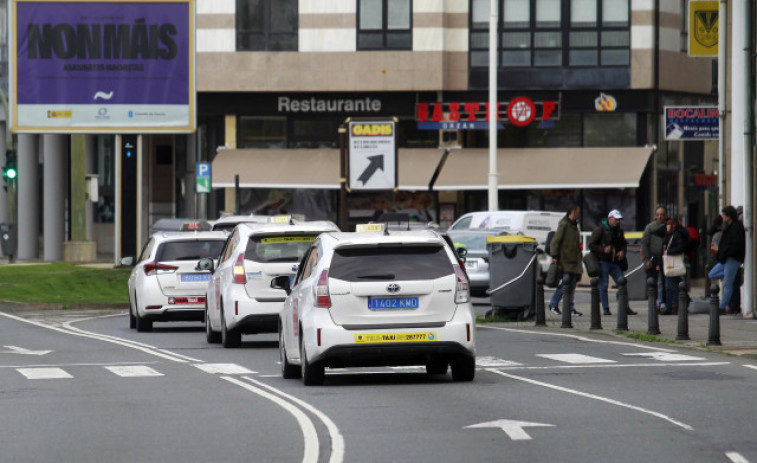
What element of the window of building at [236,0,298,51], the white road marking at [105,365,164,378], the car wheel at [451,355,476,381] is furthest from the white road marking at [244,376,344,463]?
the window of building at [236,0,298,51]

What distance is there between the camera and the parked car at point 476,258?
115 ft

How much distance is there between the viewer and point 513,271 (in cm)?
2723

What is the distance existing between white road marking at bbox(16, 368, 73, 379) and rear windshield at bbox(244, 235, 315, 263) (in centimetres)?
371

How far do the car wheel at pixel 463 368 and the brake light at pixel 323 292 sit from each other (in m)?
1.39

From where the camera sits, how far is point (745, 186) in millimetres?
27766

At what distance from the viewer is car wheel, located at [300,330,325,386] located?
16266mm

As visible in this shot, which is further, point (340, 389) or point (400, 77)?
point (400, 77)

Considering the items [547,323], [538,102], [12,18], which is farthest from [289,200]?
[547,323]

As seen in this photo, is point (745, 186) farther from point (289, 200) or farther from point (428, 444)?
point (289, 200)

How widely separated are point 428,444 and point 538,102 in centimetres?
4178

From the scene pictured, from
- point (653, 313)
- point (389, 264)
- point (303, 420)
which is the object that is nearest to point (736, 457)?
point (303, 420)

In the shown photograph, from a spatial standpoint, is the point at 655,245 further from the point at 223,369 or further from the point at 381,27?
the point at 381,27

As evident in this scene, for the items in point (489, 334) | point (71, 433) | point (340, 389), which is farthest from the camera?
point (489, 334)

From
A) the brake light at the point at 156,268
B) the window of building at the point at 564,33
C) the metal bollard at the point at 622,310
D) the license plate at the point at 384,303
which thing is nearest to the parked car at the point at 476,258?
the brake light at the point at 156,268
